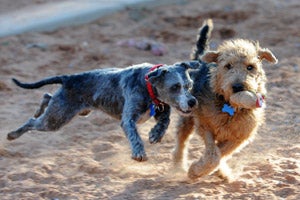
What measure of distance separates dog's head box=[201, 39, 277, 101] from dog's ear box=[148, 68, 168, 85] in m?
0.37

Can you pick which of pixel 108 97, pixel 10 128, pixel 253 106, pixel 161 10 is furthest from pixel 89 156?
pixel 161 10

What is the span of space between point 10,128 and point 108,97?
5.10 feet

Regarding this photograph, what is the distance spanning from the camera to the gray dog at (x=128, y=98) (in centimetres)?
616

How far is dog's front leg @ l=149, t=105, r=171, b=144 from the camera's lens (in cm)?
618

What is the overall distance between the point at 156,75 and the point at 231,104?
703 mm

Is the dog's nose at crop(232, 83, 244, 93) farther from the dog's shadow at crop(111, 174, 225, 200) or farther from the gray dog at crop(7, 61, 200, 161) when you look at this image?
the dog's shadow at crop(111, 174, 225, 200)

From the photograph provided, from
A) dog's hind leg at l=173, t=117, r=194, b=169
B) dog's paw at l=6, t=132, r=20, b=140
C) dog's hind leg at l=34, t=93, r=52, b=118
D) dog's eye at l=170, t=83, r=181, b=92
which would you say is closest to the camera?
dog's eye at l=170, t=83, r=181, b=92

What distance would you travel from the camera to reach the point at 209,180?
645cm

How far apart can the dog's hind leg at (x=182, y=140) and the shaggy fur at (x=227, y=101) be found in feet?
0.77

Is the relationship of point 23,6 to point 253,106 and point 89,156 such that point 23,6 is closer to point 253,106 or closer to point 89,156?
point 89,156

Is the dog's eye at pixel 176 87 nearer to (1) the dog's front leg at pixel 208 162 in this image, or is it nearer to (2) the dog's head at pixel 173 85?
(2) the dog's head at pixel 173 85

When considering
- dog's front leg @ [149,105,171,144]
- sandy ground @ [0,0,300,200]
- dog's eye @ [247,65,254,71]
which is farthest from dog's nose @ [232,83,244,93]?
sandy ground @ [0,0,300,200]

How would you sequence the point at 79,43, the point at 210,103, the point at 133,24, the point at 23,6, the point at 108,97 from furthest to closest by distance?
the point at 23,6 < the point at 133,24 < the point at 79,43 < the point at 108,97 < the point at 210,103

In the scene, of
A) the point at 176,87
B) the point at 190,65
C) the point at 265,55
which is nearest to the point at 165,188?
the point at 176,87
